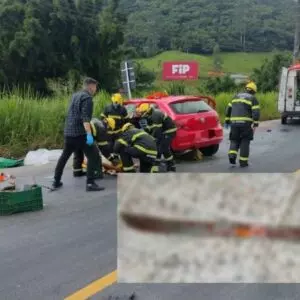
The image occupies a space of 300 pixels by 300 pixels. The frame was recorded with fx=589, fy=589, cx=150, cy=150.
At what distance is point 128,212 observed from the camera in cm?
240

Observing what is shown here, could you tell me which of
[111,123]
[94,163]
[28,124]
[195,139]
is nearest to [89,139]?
[94,163]

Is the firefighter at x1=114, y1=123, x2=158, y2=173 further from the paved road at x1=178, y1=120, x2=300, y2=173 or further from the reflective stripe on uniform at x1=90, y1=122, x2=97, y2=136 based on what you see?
the paved road at x1=178, y1=120, x2=300, y2=173

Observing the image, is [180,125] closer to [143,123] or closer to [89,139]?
[143,123]

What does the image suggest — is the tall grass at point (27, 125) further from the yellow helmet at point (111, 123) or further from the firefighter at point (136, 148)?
the firefighter at point (136, 148)

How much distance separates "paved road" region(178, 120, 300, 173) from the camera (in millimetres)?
10266

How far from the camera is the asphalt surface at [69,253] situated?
4234 mm

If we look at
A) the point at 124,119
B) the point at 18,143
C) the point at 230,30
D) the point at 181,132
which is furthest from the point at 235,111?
the point at 230,30

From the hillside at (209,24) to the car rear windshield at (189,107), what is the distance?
40.5 m

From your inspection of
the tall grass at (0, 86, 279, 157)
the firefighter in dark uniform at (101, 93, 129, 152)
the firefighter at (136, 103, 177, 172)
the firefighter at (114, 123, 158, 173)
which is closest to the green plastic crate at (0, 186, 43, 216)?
the firefighter at (114, 123, 158, 173)

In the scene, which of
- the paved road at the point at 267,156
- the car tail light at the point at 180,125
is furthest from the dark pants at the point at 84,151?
the car tail light at the point at 180,125

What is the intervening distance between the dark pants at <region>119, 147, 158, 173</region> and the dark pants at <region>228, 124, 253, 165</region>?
7.05ft

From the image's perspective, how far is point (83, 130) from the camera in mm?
8477

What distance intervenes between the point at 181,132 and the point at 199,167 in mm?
728

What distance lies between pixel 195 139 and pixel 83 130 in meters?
3.08
